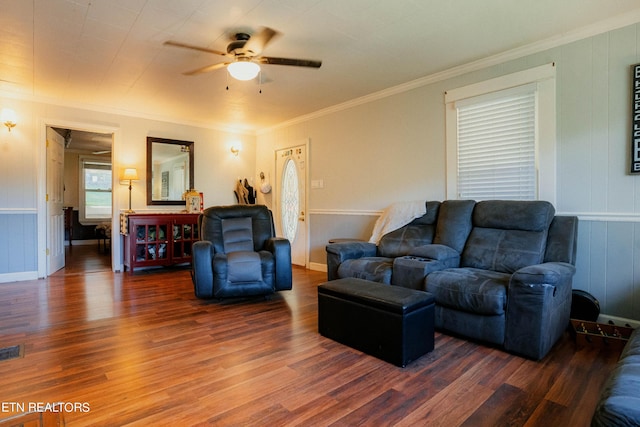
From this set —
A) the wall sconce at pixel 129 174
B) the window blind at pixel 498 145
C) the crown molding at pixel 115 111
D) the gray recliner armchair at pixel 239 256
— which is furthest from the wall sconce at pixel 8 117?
the window blind at pixel 498 145

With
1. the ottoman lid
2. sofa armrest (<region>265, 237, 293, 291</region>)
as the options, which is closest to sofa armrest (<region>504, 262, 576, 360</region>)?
the ottoman lid

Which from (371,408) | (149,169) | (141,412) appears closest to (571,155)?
(371,408)

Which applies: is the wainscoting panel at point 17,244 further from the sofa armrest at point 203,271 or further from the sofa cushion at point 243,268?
the sofa cushion at point 243,268

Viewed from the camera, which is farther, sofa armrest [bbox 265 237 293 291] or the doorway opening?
the doorway opening

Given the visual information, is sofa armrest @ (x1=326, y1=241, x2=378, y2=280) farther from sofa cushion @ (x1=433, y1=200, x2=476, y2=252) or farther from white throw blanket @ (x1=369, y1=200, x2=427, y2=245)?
sofa cushion @ (x1=433, y1=200, x2=476, y2=252)

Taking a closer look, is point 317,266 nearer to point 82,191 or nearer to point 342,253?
point 342,253

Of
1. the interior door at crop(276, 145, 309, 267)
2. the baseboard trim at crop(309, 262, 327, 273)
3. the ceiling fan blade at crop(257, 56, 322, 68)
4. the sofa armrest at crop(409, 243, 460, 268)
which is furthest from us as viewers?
the interior door at crop(276, 145, 309, 267)

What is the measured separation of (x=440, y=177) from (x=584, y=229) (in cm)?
140

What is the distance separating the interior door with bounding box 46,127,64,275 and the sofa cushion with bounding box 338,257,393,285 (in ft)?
14.1

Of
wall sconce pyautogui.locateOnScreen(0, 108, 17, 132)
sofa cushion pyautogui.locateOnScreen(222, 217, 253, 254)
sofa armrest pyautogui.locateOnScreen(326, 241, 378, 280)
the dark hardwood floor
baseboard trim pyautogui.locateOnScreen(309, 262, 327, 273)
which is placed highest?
wall sconce pyautogui.locateOnScreen(0, 108, 17, 132)

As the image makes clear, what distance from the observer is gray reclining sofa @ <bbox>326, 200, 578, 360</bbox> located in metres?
2.23

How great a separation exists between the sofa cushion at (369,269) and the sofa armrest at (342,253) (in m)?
0.07

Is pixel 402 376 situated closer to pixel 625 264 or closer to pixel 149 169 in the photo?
pixel 625 264

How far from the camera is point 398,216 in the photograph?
149 inches
